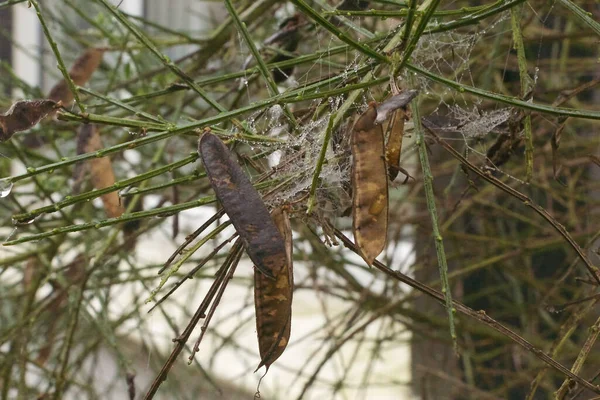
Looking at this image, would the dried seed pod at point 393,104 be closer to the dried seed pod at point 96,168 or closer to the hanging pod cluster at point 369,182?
the hanging pod cluster at point 369,182

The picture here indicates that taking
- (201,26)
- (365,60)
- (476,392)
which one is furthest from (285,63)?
(201,26)

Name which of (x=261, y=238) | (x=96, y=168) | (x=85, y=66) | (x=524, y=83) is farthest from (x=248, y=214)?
(x=85, y=66)

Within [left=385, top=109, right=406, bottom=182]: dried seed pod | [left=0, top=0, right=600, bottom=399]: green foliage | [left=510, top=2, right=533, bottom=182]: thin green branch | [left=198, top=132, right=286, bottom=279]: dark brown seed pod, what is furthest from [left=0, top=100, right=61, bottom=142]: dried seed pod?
[left=510, top=2, right=533, bottom=182]: thin green branch

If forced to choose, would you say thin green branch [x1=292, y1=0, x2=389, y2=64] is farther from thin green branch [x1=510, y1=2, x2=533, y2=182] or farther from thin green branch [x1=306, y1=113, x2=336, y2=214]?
thin green branch [x1=510, y1=2, x2=533, y2=182]

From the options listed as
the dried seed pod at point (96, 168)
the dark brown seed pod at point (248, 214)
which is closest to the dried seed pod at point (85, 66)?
the dried seed pod at point (96, 168)

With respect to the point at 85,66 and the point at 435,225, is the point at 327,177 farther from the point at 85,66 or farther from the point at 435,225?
the point at 85,66

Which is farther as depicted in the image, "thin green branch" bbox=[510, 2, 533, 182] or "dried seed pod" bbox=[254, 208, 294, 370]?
"thin green branch" bbox=[510, 2, 533, 182]
